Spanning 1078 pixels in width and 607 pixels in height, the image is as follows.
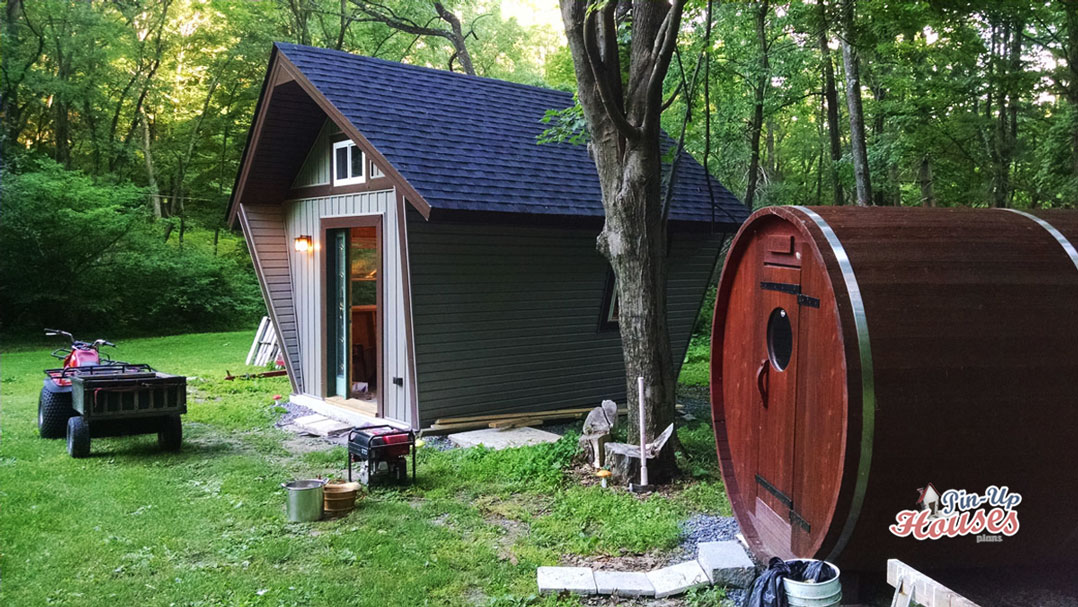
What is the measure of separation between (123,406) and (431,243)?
333 cm

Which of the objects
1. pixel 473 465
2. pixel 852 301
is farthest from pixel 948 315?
pixel 473 465

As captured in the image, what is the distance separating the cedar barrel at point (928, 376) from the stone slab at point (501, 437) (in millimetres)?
4053

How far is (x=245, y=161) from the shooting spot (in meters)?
9.66

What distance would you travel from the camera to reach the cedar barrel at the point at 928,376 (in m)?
3.18

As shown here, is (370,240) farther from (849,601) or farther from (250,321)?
(250,321)

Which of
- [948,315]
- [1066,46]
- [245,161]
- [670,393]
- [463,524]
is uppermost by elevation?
[1066,46]

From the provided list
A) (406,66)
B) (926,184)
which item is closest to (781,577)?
(406,66)

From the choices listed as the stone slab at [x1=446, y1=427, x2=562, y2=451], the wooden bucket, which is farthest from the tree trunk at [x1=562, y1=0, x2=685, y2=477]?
the wooden bucket

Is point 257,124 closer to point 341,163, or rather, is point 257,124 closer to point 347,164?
point 341,163

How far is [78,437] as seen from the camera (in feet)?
22.6

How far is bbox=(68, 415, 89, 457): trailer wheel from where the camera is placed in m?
6.88

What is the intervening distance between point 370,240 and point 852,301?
8100 mm

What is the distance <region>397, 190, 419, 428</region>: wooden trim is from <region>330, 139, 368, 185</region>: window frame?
130cm

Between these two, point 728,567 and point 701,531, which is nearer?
point 728,567
